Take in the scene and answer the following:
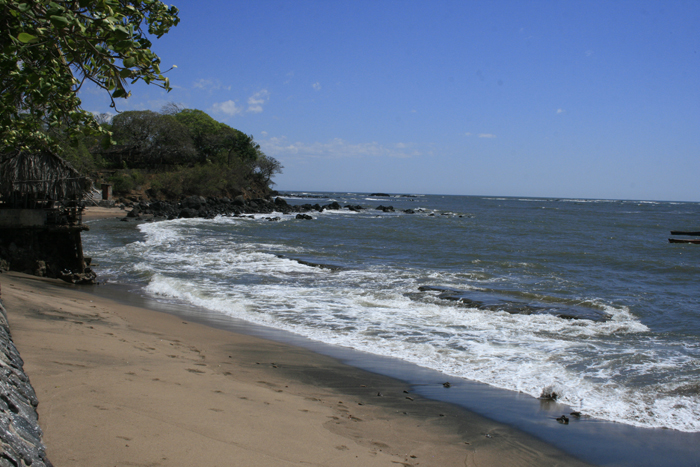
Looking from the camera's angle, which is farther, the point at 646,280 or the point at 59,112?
the point at 646,280

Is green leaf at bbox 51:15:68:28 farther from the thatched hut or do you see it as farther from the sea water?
the thatched hut

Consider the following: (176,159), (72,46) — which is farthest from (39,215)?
(176,159)

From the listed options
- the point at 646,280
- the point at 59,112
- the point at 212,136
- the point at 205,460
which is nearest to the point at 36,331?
the point at 59,112

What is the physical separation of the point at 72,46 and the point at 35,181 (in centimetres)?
918

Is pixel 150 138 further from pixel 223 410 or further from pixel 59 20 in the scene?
pixel 59 20

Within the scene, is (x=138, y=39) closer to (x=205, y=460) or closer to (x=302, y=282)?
(x=205, y=460)

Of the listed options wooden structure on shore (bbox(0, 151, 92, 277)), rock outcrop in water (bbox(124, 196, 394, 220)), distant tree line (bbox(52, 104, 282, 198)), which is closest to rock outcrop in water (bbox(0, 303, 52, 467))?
wooden structure on shore (bbox(0, 151, 92, 277))

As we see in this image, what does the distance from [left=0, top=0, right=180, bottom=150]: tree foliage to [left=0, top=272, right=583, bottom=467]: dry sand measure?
2631 millimetres

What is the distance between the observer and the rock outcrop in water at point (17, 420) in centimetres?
233

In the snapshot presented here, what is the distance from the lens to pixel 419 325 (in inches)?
357

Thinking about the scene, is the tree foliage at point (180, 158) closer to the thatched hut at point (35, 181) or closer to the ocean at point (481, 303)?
the ocean at point (481, 303)

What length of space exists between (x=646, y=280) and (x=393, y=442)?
1518cm

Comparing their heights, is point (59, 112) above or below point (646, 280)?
above

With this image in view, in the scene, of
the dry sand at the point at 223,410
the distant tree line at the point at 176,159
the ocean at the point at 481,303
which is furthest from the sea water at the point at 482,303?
the distant tree line at the point at 176,159
